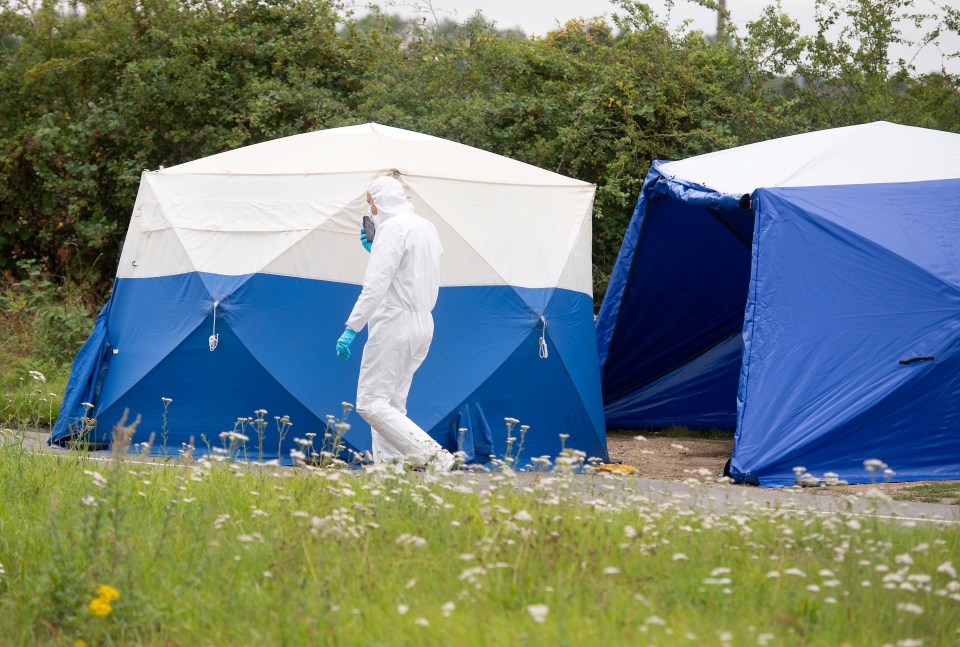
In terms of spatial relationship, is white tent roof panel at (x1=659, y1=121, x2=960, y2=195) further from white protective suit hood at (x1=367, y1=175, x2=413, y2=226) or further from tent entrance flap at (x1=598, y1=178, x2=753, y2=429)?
white protective suit hood at (x1=367, y1=175, x2=413, y2=226)

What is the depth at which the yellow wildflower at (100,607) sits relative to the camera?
392 centimetres

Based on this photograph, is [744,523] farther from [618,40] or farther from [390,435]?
[618,40]

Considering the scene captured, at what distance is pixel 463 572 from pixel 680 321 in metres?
6.62

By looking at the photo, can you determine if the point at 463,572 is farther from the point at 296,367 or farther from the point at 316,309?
the point at 316,309

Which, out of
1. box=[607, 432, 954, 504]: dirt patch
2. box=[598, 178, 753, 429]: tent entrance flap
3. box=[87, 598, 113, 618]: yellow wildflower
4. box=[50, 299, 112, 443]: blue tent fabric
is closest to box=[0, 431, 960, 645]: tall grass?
box=[87, 598, 113, 618]: yellow wildflower

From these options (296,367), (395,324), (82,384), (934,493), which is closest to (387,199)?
(395,324)

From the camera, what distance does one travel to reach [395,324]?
23.3 feet

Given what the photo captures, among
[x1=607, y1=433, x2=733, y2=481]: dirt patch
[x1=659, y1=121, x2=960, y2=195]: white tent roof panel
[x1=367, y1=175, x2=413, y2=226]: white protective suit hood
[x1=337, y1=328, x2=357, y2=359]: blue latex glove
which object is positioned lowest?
[x1=607, y1=433, x2=733, y2=481]: dirt patch

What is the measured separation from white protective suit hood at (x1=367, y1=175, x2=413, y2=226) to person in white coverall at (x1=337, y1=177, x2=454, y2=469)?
66mm

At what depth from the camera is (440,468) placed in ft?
21.5

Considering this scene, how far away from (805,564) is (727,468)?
3147 millimetres

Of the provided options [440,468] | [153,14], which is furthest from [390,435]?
[153,14]

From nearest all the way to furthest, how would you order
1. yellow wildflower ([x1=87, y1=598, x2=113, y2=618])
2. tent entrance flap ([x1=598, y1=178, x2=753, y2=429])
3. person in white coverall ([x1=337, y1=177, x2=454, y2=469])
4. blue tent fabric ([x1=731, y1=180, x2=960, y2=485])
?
yellow wildflower ([x1=87, y1=598, x2=113, y2=618]) → person in white coverall ([x1=337, y1=177, x2=454, y2=469]) → blue tent fabric ([x1=731, y1=180, x2=960, y2=485]) → tent entrance flap ([x1=598, y1=178, x2=753, y2=429])

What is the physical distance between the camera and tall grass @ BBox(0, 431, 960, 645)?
149 inches
